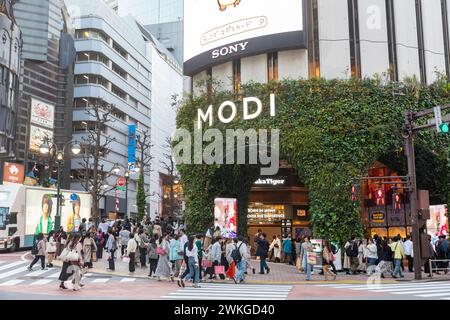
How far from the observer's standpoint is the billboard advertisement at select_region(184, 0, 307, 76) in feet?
90.2

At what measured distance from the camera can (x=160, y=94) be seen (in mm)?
103750

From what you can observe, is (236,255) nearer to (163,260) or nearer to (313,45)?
(163,260)

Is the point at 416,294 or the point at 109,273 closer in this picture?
the point at 416,294

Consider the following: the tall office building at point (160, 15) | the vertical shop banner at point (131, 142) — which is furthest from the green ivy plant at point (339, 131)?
the tall office building at point (160, 15)

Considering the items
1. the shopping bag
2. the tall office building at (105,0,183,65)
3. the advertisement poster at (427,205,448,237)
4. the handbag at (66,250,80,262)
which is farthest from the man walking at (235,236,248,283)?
the tall office building at (105,0,183,65)

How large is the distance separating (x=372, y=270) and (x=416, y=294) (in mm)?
6625

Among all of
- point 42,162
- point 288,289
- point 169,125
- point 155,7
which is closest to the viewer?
point 288,289

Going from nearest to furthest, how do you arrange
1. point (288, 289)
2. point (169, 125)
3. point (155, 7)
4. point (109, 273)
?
point (288, 289), point (109, 273), point (169, 125), point (155, 7)

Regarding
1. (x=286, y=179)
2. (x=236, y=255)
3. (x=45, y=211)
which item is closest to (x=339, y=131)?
(x=236, y=255)

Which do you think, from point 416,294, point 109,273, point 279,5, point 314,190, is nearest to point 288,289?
point 416,294

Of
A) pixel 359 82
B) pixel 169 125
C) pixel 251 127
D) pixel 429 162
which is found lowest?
pixel 429 162

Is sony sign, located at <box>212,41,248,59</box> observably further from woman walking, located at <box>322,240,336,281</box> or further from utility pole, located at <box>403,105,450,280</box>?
woman walking, located at <box>322,240,336,281</box>

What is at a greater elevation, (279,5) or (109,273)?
(279,5)

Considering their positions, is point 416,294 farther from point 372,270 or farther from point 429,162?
point 429,162
